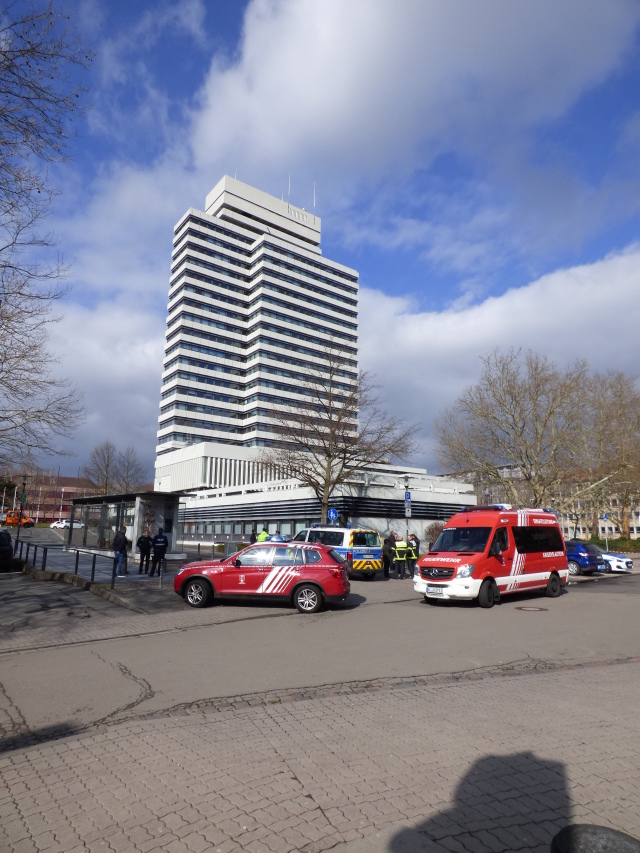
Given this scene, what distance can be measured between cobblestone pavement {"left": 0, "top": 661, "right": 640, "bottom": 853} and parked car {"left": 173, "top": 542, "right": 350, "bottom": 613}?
7.60m

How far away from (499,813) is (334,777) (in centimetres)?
116

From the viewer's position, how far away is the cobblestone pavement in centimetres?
357

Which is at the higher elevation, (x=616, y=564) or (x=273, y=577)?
(x=273, y=577)

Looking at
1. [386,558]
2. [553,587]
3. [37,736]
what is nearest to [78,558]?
[386,558]

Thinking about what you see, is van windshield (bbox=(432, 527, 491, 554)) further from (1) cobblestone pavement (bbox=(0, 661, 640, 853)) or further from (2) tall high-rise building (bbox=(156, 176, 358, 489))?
(2) tall high-rise building (bbox=(156, 176, 358, 489))

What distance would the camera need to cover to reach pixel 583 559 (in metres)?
26.8

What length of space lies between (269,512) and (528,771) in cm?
3972

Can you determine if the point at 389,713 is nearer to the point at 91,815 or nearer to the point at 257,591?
the point at 91,815

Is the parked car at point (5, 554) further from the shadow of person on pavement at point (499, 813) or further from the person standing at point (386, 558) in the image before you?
the shadow of person on pavement at point (499, 813)

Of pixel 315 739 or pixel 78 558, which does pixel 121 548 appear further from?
pixel 315 739

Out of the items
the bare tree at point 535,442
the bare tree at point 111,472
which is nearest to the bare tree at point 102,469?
the bare tree at point 111,472

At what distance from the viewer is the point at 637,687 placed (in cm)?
724

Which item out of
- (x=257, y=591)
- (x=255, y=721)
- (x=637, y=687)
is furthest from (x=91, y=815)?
(x=257, y=591)

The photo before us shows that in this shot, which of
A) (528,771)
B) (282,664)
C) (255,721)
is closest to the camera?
(528,771)
